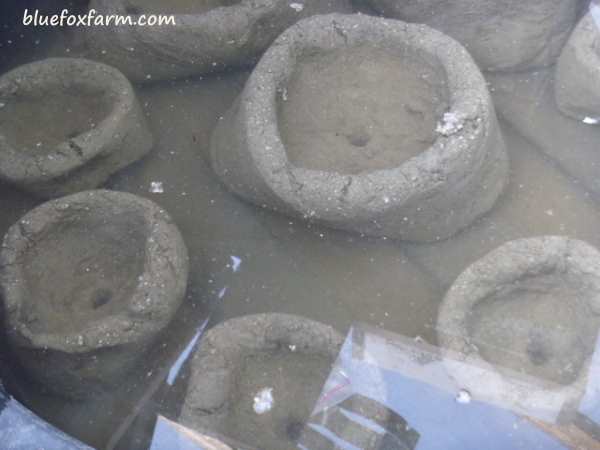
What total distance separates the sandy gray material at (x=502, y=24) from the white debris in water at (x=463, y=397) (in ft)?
4.56

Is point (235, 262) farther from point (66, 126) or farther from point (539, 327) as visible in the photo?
point (539, 327)

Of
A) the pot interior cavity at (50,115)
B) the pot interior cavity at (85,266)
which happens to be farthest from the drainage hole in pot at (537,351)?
the pot interior cavity at (50,115)

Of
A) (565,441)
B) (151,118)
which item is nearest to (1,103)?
(151,118)

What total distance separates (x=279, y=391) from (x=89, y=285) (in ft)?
2.62

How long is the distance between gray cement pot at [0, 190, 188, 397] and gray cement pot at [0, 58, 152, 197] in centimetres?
19

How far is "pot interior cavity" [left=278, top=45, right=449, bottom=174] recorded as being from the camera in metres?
2.68

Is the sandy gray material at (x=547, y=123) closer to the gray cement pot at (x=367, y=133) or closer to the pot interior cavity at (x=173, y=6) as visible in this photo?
the gray cement pot at (x=367, y=133)

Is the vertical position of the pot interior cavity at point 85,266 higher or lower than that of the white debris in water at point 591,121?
lower

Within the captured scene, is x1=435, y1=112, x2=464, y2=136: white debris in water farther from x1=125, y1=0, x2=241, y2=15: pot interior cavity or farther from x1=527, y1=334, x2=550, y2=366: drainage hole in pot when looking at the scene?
x1=125, y1=0, x2=241, y2=15: pot interior cavity

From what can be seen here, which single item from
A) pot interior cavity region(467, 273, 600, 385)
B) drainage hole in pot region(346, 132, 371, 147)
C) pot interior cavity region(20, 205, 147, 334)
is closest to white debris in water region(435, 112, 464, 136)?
drainage hole in pot region(346, 132, 371, 147)

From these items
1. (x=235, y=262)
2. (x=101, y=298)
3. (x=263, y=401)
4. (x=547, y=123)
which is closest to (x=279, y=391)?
(x=263, y=401)

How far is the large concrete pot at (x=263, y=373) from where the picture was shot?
2.26 m

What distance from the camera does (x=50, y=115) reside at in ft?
9.81

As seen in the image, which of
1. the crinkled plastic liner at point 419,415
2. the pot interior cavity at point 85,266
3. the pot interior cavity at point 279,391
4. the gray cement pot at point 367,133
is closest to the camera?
the crinkled plastic liner at point 419,415
